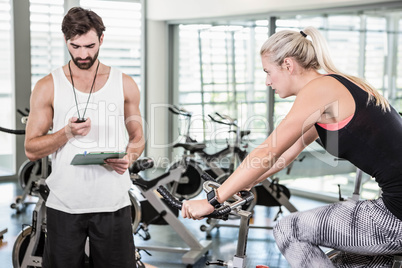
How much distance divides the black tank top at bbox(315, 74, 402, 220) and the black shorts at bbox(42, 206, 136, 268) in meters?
0.95

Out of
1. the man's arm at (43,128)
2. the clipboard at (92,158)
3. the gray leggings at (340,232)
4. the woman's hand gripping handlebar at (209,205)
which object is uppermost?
the man's arm at (43,128)

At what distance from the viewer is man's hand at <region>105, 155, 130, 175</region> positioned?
76.9 inches

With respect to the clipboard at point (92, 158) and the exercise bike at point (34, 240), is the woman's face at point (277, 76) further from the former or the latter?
the exercise bike at point (34, 240)

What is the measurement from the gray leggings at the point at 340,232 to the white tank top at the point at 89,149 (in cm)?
70

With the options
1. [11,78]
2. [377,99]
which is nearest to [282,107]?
[11,78]

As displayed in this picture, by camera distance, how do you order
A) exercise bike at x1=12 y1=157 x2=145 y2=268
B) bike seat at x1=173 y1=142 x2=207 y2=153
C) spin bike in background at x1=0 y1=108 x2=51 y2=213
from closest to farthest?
exercise bike at x1=12 y1=157 x2=145 y2=268, bike seat at x1=173 y1=142 x2=207 y2=153, spin bike in background at x1=0 y1=108 x2=51 y2=213

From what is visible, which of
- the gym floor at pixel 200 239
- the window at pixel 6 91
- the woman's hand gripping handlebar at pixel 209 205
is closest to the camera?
the woman's hand gripping handlebar at pixel 209 205

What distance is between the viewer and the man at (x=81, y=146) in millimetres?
1949

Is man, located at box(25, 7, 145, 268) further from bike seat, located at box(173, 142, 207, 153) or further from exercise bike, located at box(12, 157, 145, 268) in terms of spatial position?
→ bike seat, located at box(173, 142, 207, 153)

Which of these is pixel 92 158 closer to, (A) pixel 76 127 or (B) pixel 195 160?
(A) pixel 76 127

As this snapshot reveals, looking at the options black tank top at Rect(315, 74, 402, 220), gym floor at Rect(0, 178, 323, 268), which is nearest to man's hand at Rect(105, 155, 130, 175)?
black tank top at Rect(315, 74, 402, 220)

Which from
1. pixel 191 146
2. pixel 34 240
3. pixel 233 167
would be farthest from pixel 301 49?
pixel 233 167

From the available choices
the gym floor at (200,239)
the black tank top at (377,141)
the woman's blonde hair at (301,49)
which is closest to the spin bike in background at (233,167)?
the gym floor at (200,239)

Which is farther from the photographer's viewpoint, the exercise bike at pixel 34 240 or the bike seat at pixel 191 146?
the bike seat at pixel 191 146
